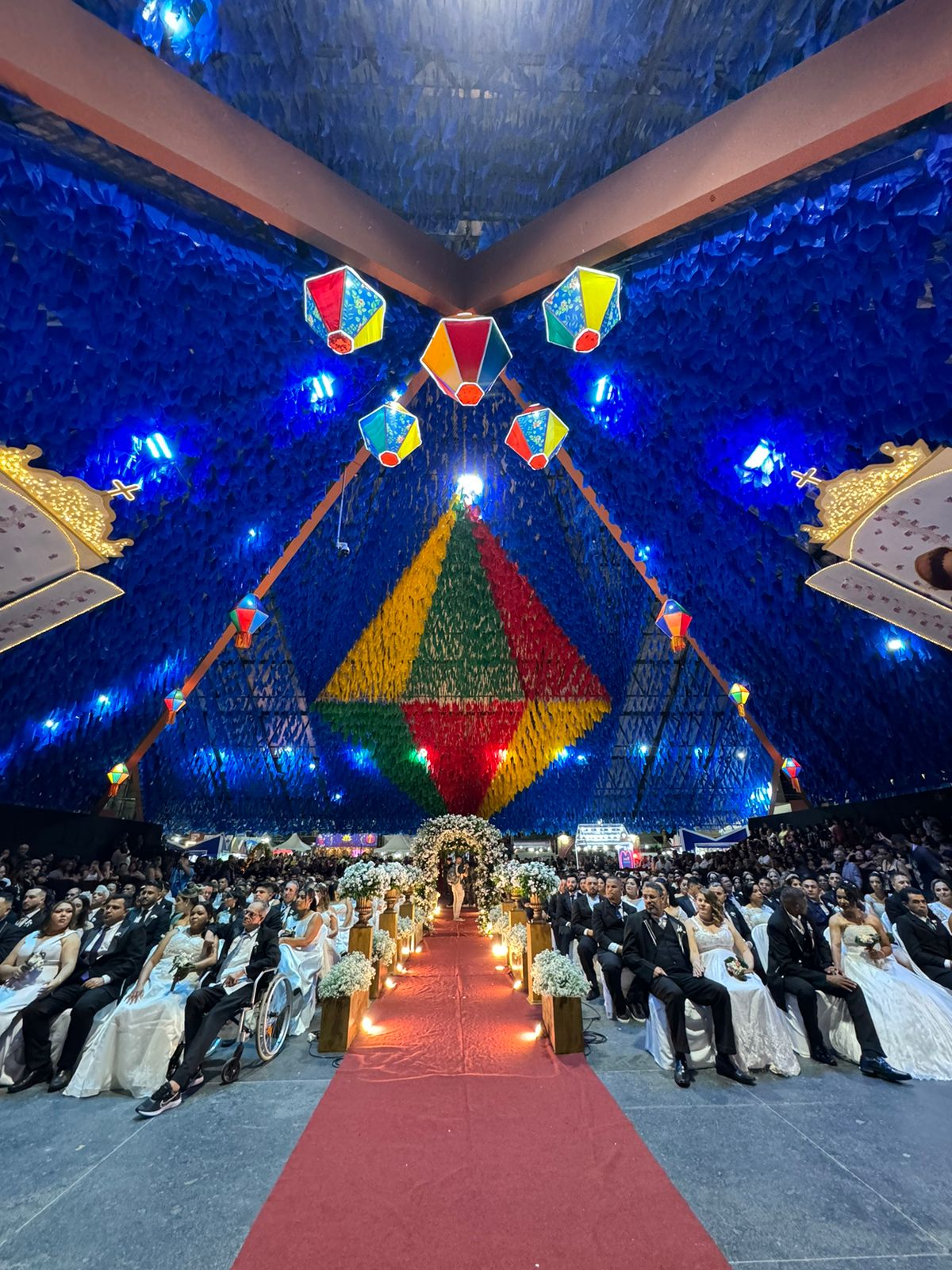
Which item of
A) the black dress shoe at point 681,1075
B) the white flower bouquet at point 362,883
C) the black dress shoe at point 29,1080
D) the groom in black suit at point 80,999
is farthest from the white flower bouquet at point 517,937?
the black dress shoe at point 29,1080

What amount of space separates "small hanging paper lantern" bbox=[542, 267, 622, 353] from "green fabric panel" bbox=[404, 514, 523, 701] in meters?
7.24

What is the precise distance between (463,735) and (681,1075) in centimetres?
1593

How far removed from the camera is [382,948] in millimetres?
7824

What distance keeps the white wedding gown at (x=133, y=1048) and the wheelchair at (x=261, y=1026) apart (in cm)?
12

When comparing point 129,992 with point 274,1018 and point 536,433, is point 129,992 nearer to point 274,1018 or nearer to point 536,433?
point 274,1018

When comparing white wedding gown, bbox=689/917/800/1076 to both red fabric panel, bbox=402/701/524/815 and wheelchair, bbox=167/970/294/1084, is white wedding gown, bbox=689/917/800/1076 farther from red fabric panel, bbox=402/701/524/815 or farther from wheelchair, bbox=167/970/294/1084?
red fabric panel, bbox=402/701/524/815

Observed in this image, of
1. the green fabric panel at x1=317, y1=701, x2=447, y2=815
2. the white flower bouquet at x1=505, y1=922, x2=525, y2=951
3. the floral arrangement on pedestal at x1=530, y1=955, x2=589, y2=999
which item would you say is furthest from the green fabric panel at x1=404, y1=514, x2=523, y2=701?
the floral arrangement on pedestal at x1=530, y1=955, x2=589, y2=999

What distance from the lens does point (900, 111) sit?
3.70 meters

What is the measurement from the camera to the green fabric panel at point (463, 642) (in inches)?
521

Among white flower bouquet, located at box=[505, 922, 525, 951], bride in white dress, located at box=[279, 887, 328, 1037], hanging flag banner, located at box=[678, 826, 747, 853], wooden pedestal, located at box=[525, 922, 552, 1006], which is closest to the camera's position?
bride in white dress, located at box=[279, 887, 328, 1037]

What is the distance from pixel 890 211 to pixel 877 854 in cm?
1113

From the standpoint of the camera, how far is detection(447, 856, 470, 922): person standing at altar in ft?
60.9

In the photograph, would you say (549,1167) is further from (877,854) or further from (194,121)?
(877,854)

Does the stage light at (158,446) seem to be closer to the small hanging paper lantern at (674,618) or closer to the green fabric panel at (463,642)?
the green fabric panel at (463,642)
